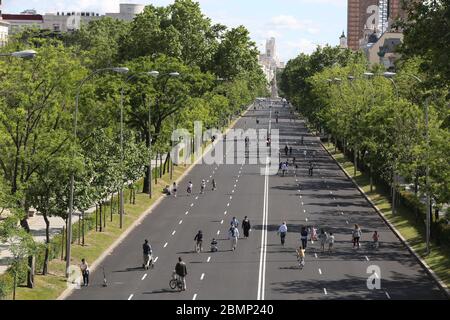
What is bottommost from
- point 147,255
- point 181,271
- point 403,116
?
point 147,255

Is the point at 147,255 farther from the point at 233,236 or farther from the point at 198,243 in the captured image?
the point at 233,236

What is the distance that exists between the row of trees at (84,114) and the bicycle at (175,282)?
637 centimetres

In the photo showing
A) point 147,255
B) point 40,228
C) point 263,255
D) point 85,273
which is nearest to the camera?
point 85,273

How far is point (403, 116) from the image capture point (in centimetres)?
6066

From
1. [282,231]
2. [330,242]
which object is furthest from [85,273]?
[330,242]

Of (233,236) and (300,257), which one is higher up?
(233,236)

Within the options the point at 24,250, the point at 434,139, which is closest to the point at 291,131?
the point at 434,139

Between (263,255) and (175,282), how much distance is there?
9874 millimetres

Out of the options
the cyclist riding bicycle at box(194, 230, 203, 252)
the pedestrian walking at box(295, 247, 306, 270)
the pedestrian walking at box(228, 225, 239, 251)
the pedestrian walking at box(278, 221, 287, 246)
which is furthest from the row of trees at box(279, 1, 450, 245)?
the cyclist riding bicycle at box(194, 230, 203, 252)

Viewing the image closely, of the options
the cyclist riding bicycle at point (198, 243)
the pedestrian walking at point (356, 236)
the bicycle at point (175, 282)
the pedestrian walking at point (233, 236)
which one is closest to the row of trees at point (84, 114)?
the cyclist riding bicycle at point (198, 243)

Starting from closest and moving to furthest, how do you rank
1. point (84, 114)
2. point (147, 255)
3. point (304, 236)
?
1. point (147, 255)
2. point (304, 236)
3. point (84, 114)

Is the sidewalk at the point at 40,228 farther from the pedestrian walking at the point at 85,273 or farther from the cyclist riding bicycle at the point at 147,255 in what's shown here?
the cyclist riding bicycle at the point at 147,255

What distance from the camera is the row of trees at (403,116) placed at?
33688 mm

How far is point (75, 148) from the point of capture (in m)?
38.9
